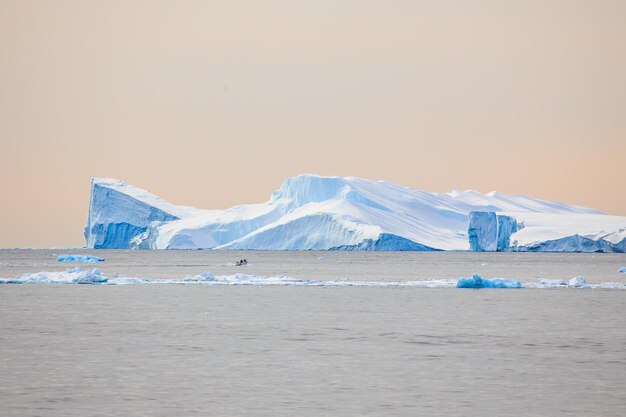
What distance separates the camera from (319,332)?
88.6 ft

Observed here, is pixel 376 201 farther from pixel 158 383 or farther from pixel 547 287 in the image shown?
pixel 158 383

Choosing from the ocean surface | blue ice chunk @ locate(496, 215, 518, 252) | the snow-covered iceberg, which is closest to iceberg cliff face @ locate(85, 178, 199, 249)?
the snow-covered iceberg

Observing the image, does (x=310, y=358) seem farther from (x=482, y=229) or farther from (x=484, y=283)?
(x=482, y=229)

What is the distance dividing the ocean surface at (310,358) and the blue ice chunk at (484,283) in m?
10.3

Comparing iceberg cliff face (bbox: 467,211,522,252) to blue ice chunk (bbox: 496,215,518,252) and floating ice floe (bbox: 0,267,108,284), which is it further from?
floating ice floe (bbox: 0,267,108,284)

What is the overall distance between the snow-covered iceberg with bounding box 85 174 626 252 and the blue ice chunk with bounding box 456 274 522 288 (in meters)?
81.2

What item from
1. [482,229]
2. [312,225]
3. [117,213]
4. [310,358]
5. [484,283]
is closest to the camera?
[310,358]

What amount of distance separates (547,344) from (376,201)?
485ft

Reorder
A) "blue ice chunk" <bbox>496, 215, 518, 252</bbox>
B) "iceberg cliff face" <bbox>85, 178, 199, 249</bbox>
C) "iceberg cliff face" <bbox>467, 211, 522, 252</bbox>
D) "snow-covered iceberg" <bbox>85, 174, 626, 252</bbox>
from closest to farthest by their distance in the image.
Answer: "iceberg cliff face" <bbox>467, 211, 522, 252</bbox>
"blue ice chunk" <bbox>496, 215, 518, 252</bbox>
"iceberg cliff face" <bbox>85, 178, 199, 249</bbox>
"snow-covered iceberg" <bbox>85, 174, 626, 252</bbox>

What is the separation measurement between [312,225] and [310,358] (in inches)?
4929

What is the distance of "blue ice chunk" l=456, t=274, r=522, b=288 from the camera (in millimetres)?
49344

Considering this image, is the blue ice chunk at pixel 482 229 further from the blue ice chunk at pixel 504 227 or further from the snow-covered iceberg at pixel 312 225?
the blue ice chunk at pixel 504 227

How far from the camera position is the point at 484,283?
5028 centimetres

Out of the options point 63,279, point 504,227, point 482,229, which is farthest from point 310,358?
point 504,227
